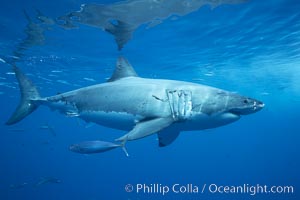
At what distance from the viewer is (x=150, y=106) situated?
5094mm

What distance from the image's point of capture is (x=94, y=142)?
7301 millimetres

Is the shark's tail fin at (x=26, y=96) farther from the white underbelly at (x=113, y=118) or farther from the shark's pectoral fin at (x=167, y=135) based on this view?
the shark's pectoral fin at (x=167, y=135)

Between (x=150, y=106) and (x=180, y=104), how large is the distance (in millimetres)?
625

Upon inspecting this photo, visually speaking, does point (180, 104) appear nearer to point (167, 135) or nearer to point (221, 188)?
point (167, 135)

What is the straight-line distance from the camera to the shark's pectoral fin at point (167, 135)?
5602mm

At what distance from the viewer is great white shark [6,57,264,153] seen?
14.3ft

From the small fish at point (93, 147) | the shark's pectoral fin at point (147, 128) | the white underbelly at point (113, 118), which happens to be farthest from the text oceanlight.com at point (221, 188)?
the shark's pectoral fin at point (147, 128)

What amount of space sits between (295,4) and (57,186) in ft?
240

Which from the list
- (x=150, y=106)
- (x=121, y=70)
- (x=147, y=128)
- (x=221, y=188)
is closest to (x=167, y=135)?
(x=150, y=106)

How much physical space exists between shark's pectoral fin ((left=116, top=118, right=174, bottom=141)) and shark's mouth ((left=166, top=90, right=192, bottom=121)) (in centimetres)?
22

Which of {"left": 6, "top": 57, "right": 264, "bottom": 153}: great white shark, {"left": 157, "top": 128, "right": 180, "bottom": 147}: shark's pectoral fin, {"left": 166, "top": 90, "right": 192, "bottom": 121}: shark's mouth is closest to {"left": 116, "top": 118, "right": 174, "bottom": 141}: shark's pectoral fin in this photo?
{"left": 6, "top": 57, "right": 264, "bottom": 153}: great white shark

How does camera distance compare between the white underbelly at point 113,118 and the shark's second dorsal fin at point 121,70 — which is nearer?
the white underbelly at point 113,118

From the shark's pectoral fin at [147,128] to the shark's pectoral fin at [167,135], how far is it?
1036mm

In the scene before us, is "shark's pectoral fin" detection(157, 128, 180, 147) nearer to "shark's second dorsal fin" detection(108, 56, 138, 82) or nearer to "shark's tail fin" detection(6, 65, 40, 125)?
"shark's second dorsal fin" detection(108, 56, 138, 82)
